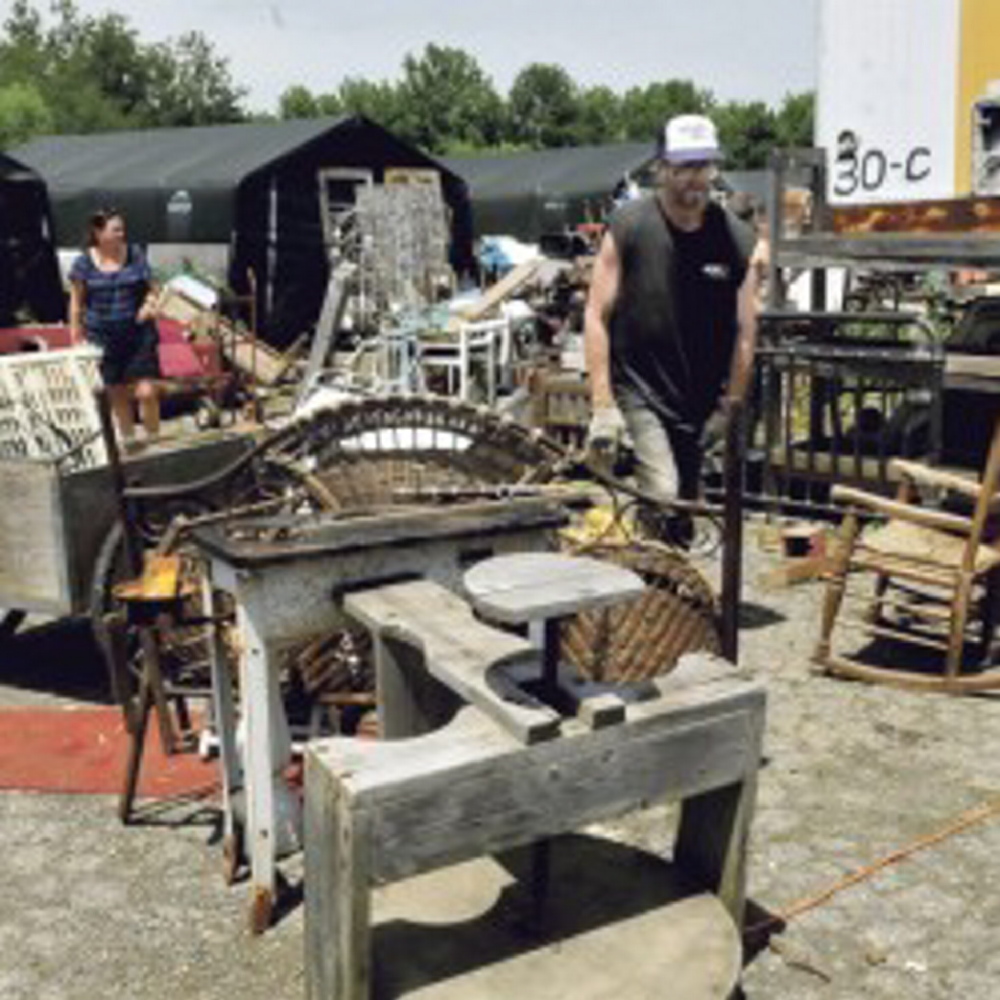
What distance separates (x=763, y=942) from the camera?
3.58 metres

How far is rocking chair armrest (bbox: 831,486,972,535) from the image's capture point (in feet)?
17.6

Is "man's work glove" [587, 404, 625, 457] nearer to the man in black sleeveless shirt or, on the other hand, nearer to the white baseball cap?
the man in black sleeveless shirt

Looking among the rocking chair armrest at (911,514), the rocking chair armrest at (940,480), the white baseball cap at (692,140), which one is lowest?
the rocking chair armrest at (911,514)

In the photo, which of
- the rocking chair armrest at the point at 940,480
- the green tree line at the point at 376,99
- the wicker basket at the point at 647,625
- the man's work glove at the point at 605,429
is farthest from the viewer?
the green tree line at the point at 376,99

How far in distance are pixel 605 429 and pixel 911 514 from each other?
135 cm

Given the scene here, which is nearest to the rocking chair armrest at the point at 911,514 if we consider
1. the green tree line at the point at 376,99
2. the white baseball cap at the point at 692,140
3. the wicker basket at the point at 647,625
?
the wicker basket at the point at 647,625

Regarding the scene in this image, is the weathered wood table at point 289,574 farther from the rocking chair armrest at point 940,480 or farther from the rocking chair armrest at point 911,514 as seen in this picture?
the rocking chair armrest at point 940,480

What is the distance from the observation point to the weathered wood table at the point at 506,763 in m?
2.47

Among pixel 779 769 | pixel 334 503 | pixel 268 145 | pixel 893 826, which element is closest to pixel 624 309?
pixel 334 503

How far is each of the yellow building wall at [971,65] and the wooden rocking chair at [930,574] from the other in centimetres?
323

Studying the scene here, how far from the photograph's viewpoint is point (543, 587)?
268cm

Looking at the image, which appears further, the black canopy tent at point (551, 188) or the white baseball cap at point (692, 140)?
the black canopy tent at point (551, 188)

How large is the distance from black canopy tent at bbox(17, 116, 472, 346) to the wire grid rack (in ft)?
38.3

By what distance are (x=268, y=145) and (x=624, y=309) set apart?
14406 mm
